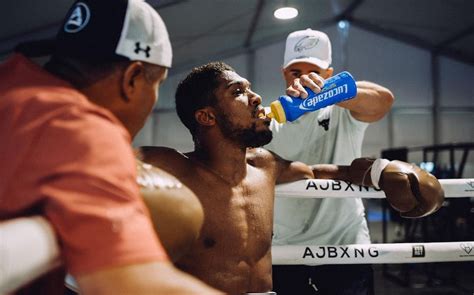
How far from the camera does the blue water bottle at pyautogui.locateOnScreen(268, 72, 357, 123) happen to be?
1.42m

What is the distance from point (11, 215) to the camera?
2.02ft

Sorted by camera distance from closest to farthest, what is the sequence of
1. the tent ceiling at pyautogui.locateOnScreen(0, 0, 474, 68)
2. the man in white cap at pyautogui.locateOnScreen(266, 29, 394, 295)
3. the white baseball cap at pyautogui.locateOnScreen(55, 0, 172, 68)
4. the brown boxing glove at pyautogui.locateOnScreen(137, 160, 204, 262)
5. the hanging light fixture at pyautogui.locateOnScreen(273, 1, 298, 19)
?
the white baseball cap at pyautogui.locateOnScreen(55, 0, 172, 68) < the brown boxing glove at pyautogui.locateOnScreen(137, 160, 204, 262) < the man in white cap at pyautogui.locateOnScreen(266, 29, 394, 295) < the tent ceiling at pyautogui.locateOnScreen(0, 0, 474, 68) < the hanging light fixture at pyautogui.locateOnScreen(273, 1, 298, 19)

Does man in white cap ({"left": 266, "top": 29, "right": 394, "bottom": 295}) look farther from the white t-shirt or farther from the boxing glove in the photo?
the boxing glove

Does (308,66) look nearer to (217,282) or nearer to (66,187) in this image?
(217,282)

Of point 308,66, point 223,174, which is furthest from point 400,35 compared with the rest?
point 223,174

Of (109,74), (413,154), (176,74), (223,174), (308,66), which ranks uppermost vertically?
(176,74)

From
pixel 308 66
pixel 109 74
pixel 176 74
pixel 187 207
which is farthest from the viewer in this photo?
pixel 176 74

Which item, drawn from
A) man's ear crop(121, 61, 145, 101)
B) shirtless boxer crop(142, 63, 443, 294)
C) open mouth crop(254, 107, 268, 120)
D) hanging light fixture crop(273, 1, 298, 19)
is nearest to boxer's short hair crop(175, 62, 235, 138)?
shirtless boxer crop(142, 63, 443, 294)

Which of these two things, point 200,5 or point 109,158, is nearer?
point 109,158

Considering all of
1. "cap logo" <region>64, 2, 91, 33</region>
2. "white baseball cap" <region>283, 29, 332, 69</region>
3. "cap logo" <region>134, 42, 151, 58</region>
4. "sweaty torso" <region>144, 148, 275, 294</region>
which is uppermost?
"white baseball cap" <region>283, 29, 332, 69</region>

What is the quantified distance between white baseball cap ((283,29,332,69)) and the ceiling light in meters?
5.01

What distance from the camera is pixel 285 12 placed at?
683 cm

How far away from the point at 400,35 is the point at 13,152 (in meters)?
9.21

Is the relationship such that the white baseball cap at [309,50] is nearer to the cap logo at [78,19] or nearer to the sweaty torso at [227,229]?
the sweaty torso at [227,229]
